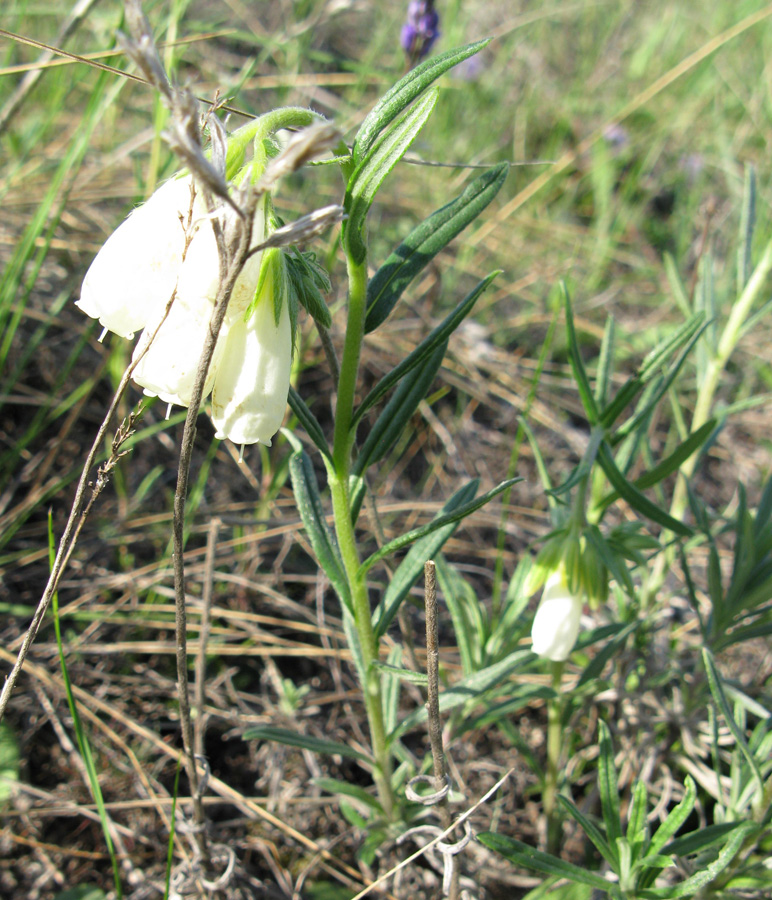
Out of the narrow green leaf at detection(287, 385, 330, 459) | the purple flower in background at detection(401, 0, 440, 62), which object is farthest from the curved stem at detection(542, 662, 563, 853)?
the purple flower in background at detection(401, 0, 440, 62)

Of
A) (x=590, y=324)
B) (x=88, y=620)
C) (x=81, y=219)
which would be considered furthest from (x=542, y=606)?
(x=81, y=219)

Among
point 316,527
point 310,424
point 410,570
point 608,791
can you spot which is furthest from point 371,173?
point 608,791

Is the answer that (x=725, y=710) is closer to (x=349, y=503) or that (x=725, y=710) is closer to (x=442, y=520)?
(x=442, y=520)

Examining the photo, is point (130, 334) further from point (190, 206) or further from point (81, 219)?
point (81, 219)

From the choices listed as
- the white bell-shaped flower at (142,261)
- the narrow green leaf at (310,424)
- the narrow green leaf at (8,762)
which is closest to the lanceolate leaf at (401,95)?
the white bell-shaped flower at (142,261)

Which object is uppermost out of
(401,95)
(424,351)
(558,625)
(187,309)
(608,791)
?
(401,95)

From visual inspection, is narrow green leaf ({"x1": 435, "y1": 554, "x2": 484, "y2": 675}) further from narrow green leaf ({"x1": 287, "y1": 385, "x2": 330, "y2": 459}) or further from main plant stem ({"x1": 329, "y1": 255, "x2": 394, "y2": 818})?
narrow green leaf ({"x1": 287, "y1": 385, "x2": 330, "y2": 459})

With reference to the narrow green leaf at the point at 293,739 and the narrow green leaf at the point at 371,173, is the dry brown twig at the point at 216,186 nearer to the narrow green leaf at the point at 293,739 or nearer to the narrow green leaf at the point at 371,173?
the narrow green leaf at the point at 371,173

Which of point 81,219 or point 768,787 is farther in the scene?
point 81,219
